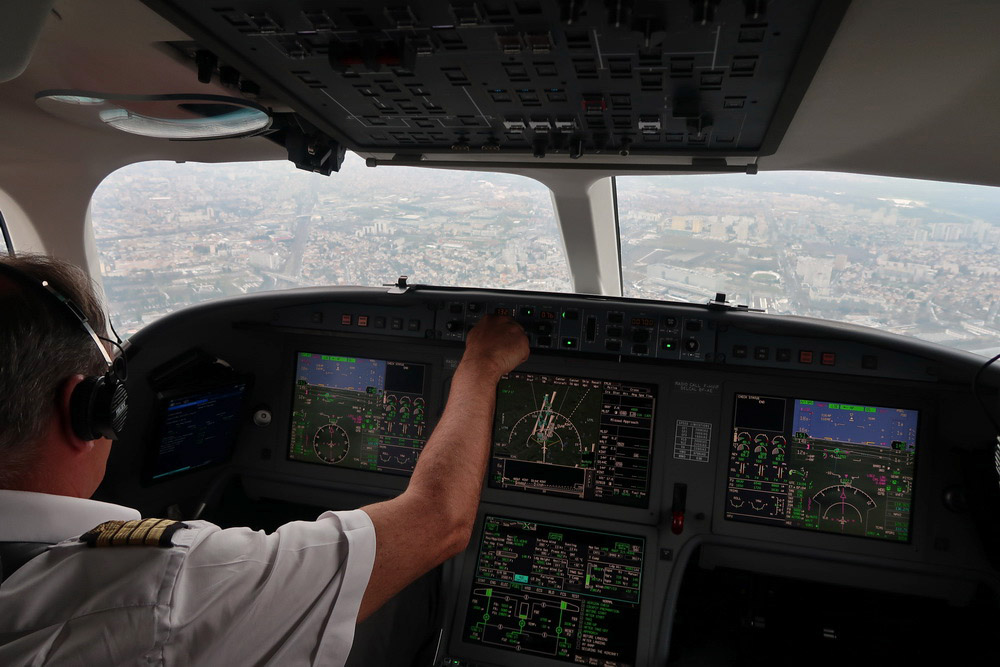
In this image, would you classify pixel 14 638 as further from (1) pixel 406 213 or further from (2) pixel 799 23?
(1) pixel 406 213

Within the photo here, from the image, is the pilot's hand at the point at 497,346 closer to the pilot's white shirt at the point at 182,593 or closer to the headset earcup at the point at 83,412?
the pilot's white shirt at the point at 182,593

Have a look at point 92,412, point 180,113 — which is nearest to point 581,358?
point 180,113

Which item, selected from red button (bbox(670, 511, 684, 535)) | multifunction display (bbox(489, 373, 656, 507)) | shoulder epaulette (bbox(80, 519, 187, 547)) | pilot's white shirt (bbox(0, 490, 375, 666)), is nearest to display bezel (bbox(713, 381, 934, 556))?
red button (bbox(670, 511, 684, 535))

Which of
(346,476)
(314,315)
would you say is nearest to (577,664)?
(346,476)

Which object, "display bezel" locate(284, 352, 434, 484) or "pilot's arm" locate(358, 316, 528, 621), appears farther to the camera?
"display bezel" locate(284, 352, 434, 484)

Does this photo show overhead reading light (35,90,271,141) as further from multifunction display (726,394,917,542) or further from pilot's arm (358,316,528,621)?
multifunction display (726,394,917,542)

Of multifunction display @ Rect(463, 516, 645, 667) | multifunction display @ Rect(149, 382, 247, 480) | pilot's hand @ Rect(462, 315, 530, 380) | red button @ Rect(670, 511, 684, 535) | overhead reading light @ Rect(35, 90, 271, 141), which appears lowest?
multifunction display @ Rect(463, 516, 645, 667)
